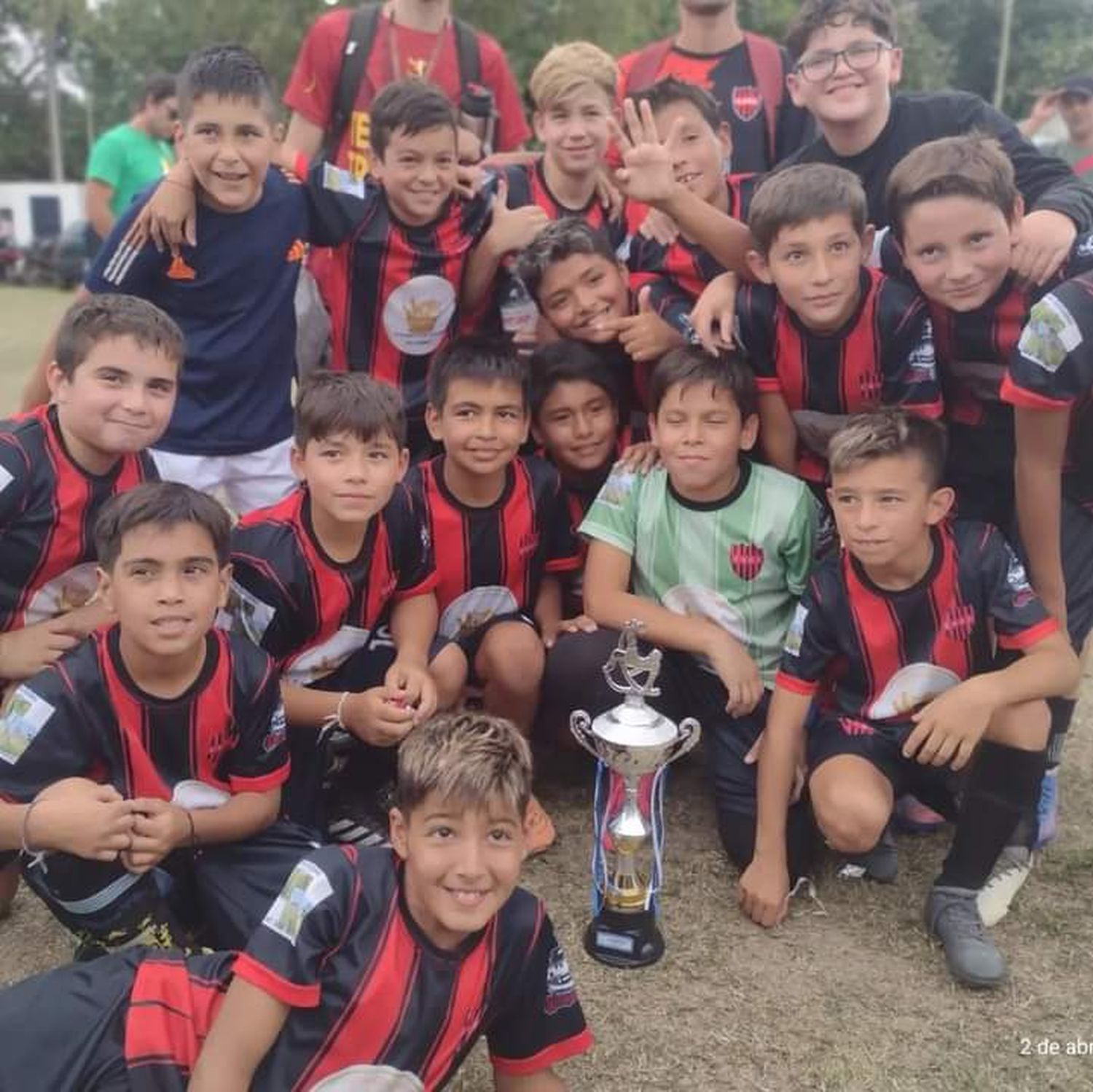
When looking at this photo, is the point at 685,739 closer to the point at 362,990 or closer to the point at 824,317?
the point at 362,990

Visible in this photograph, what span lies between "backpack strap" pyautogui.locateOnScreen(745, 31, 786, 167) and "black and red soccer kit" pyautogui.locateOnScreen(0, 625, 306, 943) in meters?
2.92

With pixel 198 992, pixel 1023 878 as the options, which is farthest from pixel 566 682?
pixel 198 992

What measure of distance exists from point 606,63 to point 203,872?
3.21 metres

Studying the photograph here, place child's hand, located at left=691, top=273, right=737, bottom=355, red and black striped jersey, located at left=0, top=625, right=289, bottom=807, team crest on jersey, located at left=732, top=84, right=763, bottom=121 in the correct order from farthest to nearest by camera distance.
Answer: team crest on jersey, located at left=732, top=84, right=763, bottom=121 < child's hand, located at left=691, top=273, right=737, bottom=355 < red and black striped jersey, located at left=0, top=625, right=289, bottom=807

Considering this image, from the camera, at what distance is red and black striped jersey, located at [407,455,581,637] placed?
11.7 feet

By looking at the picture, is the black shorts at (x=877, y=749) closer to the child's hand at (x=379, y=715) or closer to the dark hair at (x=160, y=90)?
the child's hand at (x=379, y=715)

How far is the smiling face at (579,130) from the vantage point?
4.32 meters

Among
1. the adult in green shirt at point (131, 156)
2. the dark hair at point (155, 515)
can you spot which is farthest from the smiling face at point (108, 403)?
the adult in green shirt at point (131, 156)

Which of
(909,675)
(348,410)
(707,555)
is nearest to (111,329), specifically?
(348,410)

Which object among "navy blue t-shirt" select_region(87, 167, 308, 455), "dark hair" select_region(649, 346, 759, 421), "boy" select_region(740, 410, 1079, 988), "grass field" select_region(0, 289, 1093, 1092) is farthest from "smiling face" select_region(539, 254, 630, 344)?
"grass field" select_region(0, 289, 1093, 1092)

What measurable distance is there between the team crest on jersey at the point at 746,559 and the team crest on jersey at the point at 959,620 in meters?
0.54

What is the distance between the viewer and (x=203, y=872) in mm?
2738

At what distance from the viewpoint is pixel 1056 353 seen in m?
3.03

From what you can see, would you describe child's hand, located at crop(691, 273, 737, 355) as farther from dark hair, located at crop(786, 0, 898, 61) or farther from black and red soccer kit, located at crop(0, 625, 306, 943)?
black and red soccer kit, located at crop(0, 625, 306, 943)
